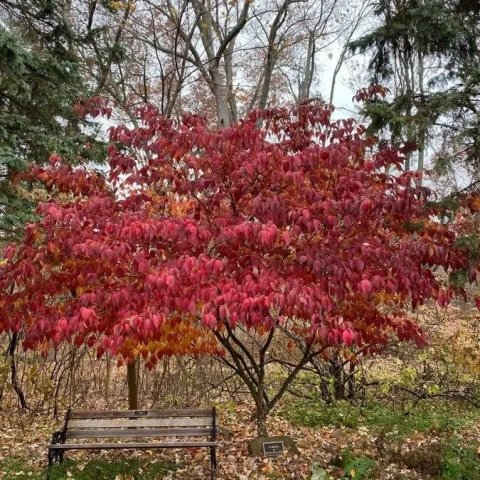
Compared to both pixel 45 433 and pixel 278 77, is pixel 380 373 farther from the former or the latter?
pixel 278 77

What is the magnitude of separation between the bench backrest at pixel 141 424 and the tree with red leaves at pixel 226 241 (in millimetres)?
783

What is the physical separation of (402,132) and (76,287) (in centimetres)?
377

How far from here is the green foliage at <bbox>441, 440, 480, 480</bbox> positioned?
4.79 metres

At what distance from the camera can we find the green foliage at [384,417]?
6765 mm

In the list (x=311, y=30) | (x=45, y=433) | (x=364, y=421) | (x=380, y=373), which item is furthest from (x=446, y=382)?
(x=311, y=30)

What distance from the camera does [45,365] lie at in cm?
868

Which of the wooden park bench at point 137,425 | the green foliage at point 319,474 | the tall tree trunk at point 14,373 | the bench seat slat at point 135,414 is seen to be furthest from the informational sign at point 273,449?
the tall tree trunk at point 14,373

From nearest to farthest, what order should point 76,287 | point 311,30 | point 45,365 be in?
point 76,287, point 45,365, point 311,30

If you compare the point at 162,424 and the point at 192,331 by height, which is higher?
the point at 192,331

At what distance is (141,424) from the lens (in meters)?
5.29

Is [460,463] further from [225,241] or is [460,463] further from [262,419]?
[225,241]

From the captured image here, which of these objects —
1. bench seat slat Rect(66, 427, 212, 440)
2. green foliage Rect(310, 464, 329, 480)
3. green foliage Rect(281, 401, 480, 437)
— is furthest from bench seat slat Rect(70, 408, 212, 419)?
green foliage Rect(281, 401, 480, 437)

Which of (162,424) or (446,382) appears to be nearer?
(162,424)

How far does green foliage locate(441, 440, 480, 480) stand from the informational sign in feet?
4.98
